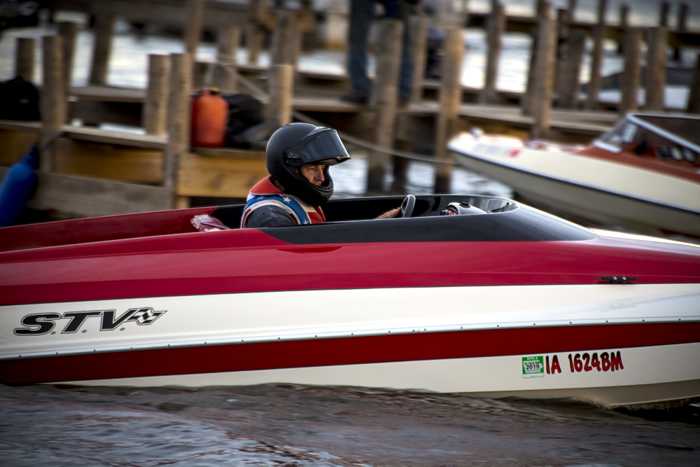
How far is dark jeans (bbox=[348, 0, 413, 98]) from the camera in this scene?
37.7 feet

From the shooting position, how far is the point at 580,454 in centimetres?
459

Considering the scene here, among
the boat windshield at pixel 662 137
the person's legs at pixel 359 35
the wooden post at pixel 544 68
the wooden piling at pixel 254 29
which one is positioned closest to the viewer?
the boat windshield at pixel 662 137

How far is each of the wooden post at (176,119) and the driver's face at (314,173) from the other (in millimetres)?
3190

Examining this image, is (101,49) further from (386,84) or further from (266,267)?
(266,267)

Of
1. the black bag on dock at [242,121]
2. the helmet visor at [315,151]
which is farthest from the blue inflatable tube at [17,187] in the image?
the helmet visor at [315,151]

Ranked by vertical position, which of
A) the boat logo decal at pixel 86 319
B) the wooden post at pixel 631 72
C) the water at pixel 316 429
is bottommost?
the water at pixel 316 429

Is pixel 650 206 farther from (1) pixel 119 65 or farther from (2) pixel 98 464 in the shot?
(1) pixel 119 65

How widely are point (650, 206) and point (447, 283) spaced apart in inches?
209

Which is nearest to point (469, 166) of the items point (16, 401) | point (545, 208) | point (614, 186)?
point (545, 208)

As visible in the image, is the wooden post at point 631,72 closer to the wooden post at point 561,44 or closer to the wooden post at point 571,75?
the wooden post at point 561,44

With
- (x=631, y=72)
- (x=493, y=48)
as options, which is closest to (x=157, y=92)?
(x=631, y=72)

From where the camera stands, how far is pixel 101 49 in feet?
48.1

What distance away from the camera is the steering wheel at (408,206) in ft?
18.6

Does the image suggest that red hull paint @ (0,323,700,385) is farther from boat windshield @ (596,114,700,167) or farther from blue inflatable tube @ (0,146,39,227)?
boat windshield @ (596,114,700,167)
